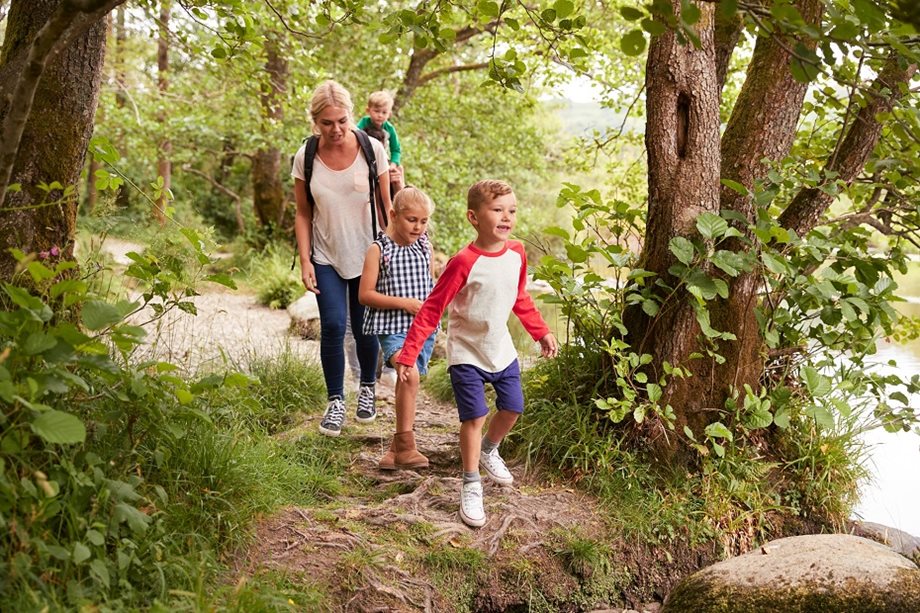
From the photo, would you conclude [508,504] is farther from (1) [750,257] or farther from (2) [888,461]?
(2) [888,461]

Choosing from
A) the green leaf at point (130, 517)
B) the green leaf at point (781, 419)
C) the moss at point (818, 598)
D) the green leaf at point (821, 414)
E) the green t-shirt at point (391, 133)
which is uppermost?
the green t-shirt at point (391, 133)

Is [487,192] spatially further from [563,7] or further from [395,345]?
[395,345]

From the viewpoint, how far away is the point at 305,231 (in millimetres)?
3994

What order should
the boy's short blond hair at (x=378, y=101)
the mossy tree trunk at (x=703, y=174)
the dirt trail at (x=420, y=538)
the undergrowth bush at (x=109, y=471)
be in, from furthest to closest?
the boy's short blond hair at (x=378, y=101)
the mossy tree trunk at (x=703, y=174)
the dirt trail at (x=420, y=538)
the undergrowth bush at (x=109, y=471)

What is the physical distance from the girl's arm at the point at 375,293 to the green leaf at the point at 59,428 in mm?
1907

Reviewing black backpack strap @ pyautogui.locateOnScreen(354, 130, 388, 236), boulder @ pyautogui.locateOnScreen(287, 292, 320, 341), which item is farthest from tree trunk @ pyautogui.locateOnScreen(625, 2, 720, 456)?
boulder @ pyautogui.locateOnScreen(287, 292, 320, 341)

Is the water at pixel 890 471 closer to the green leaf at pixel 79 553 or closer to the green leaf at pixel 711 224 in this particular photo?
the green leaf at pixel 711 224

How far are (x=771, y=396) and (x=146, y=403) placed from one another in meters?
2.87

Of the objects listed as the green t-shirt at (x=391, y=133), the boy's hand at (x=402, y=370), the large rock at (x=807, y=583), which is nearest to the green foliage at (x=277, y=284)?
the green t-shirt at (x=391, y=133)

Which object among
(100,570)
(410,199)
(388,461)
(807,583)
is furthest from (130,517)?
(807,583)

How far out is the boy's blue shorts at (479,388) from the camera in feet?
10.8

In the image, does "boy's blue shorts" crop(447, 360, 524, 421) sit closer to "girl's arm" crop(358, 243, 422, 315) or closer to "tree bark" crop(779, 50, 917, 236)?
"girl's arm" crop(358, 243, 422, 315)

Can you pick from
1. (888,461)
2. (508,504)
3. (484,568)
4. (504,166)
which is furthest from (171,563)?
(504,166)

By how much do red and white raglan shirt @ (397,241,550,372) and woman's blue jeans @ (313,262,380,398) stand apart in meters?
0.78
